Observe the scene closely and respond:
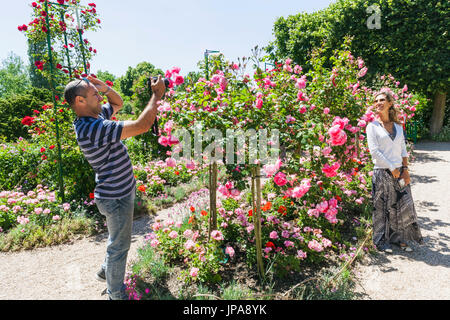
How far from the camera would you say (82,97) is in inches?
73.2

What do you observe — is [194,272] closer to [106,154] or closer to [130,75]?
[106,154]

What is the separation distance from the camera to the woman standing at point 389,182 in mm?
2811

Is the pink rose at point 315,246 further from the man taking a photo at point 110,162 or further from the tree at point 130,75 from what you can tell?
the tree at point 130,75

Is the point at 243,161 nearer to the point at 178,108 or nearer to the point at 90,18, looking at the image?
the point at 178,108

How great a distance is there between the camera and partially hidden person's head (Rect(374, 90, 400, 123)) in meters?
2.79

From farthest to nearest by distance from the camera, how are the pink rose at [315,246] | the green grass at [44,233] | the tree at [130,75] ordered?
the tree at [130,75]
the green grass at [44,233]
the pink rose at [315,246]

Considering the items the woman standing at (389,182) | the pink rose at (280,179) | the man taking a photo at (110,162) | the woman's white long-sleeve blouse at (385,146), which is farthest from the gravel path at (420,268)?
the man taking a photo at (110,162)

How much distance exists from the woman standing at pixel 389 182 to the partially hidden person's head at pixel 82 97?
267 cm

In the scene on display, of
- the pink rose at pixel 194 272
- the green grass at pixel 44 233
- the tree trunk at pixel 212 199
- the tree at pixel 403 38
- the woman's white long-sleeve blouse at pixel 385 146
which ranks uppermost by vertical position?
the tree at pixel 403 38

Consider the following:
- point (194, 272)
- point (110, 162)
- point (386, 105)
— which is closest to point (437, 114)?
point (386, 105)

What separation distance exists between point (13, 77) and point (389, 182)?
1733 inches
